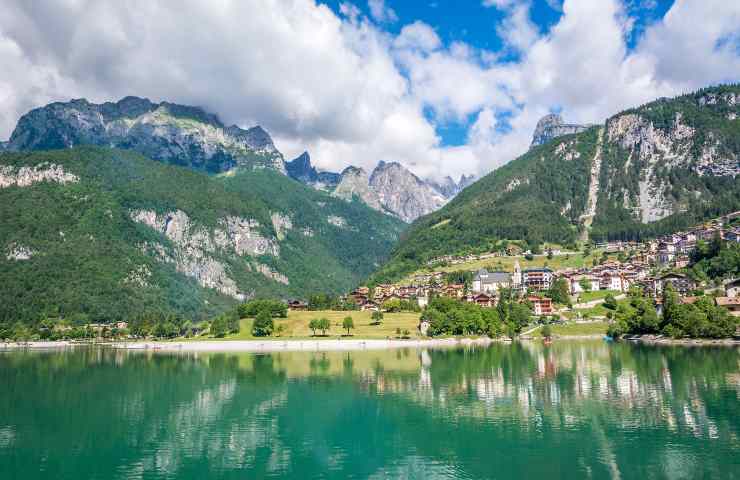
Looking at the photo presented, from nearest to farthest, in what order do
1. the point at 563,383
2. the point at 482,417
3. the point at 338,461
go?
the point at 338,461
the point at 482,417
the point at 563,383

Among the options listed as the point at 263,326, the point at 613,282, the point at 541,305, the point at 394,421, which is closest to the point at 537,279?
the point at 613,282

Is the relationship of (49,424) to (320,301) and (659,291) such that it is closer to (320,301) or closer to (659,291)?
(320,301)

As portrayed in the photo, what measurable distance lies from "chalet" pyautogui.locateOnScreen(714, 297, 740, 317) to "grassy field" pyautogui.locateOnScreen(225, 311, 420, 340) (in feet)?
202

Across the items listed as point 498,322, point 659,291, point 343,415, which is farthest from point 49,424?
point 659,291

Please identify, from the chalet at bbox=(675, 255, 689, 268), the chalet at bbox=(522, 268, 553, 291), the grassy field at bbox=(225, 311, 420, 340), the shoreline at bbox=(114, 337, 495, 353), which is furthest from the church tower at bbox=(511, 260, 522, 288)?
the shoreline at bbox=(114, 337, 495, 353)

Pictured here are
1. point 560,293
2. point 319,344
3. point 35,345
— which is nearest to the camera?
point 319,344

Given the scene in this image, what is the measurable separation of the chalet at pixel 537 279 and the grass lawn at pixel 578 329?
40.0 meters

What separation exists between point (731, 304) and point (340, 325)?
8482 centimetres

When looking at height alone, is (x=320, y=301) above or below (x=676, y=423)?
above

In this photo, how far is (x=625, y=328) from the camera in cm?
11738

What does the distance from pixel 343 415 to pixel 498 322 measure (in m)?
87.1

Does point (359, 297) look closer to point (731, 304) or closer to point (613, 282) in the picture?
point (613, 282)

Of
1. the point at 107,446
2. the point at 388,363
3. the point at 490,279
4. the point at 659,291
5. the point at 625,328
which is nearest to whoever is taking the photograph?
the point at 107,446

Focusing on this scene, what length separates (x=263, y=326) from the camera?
144 metres
